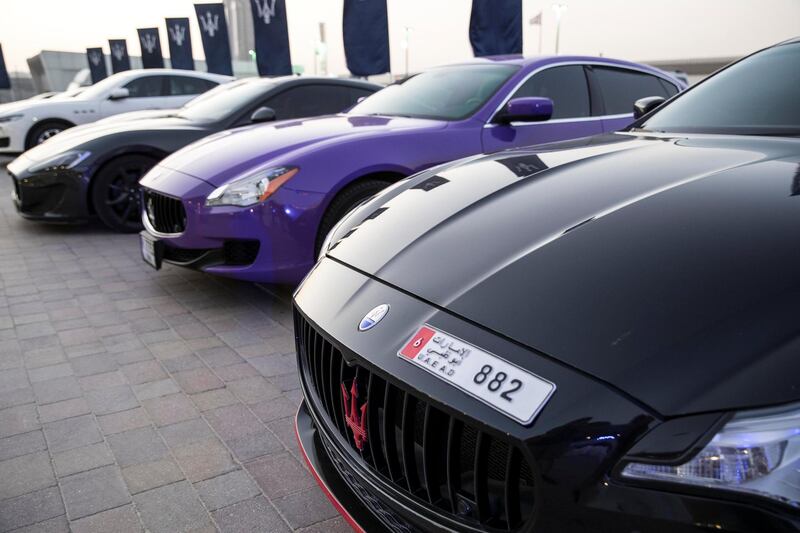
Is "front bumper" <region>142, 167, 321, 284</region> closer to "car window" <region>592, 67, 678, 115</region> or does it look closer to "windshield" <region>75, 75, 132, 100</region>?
"car window" <region>592, 67, 678, 115</region>

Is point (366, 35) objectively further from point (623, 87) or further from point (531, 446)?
point (531, 446)

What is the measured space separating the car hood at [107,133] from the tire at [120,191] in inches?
8.2

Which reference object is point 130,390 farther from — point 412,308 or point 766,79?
point 766,79

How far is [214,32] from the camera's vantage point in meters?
17.2

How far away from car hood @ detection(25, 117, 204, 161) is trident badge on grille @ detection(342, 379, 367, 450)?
499 cm

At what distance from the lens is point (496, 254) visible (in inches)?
58.9

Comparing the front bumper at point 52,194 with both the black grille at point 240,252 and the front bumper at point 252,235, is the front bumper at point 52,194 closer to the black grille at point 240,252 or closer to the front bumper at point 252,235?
the front bumper at point 252,235

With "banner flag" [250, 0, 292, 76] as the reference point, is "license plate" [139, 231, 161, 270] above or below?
below

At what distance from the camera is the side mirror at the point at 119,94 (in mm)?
9430

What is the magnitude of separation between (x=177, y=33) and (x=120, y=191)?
52.1ft

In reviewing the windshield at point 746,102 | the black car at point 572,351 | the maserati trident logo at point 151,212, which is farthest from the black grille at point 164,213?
the windshield at point 746,102

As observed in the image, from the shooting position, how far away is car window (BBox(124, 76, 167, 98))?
989 centimetres

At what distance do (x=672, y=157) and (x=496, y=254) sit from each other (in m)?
0.80

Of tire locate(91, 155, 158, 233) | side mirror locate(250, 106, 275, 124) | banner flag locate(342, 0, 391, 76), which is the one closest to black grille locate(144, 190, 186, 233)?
side mirror locate(250, 106, 275, 124)
